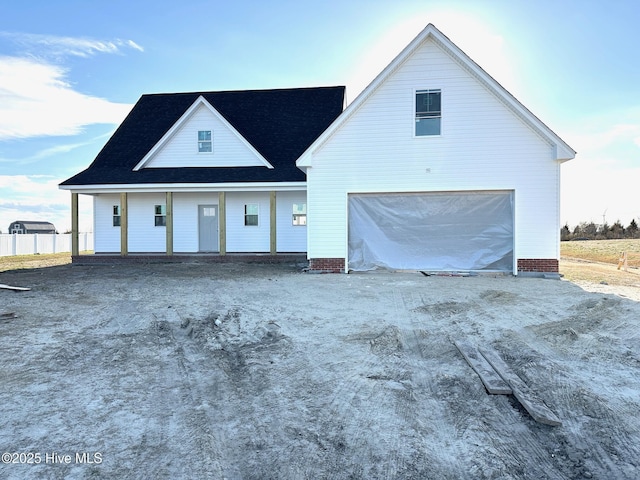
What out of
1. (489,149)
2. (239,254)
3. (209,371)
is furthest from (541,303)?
(239,254)

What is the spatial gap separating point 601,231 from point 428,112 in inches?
1697

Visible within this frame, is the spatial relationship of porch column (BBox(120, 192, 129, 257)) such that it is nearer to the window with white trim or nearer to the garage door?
the window with white trim

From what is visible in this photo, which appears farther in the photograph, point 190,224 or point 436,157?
point 190,224

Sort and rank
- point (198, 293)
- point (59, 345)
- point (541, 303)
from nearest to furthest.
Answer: point (59, 345) < point (541, 303) < point (198, 293)

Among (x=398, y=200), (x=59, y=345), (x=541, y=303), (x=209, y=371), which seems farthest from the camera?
(x=398, y=200)

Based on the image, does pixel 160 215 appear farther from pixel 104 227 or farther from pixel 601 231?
pixel 601 231

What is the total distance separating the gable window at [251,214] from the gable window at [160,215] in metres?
3.69

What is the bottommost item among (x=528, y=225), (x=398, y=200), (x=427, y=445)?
(x=427, y=445)

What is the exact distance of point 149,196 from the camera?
1847cm

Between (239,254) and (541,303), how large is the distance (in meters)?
12.0

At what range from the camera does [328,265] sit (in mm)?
13875

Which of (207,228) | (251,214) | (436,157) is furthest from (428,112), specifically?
(207,228)

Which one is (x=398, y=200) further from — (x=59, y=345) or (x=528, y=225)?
(x=59, y=345)

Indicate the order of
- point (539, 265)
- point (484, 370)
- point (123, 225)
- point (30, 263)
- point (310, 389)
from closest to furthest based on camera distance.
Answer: point (310, 389) → point (484, 370) → point (539, 265) → point (123, 225) → point (30, 263)
